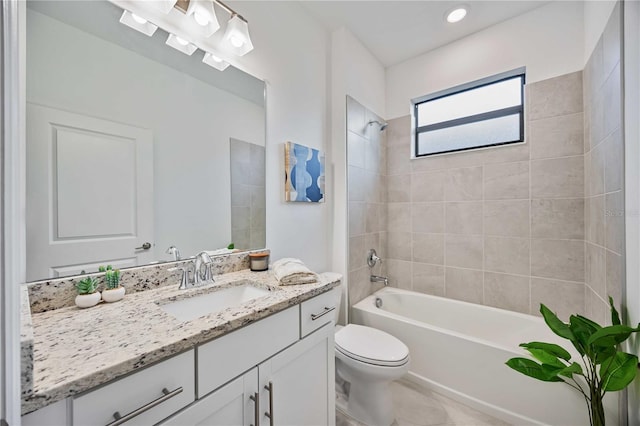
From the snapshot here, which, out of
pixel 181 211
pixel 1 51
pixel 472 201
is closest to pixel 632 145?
pixel 472 201

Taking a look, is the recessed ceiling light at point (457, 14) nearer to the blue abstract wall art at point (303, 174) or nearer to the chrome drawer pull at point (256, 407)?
the blue abstract wall art at point (303, 174)

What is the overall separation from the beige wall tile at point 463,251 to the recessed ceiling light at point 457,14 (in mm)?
1792

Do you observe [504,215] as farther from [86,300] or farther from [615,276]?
[86,300]

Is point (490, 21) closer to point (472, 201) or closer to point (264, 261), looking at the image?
point (472, 201)

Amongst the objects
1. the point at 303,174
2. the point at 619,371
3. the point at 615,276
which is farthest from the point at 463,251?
the point at 303,174

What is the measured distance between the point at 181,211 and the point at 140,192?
0.65 feet

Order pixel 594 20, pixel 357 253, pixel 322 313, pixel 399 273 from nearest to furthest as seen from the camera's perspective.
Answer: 1. pixel 322 313
2. pixel 594 20
3. pixel 357 253
4. pixel 399 273

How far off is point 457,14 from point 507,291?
2.26 meters

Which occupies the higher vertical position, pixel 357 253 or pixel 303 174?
pixel 303 174

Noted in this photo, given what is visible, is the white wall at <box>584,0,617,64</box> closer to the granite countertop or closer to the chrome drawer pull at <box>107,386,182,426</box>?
the granite countertop

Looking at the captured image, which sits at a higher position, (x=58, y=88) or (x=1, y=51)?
(x=58, y=88)

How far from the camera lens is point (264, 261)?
4.87 ft

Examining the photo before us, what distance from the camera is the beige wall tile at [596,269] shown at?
4.66 ft

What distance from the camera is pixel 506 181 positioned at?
2.08 meters
